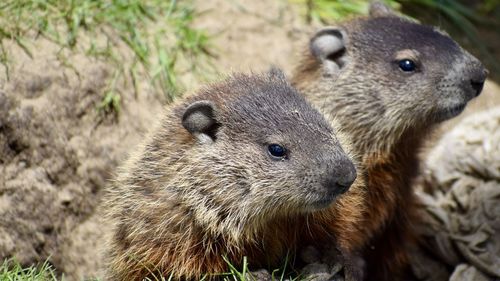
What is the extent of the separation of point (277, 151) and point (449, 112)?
1.74 m

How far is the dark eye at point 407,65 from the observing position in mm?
6281

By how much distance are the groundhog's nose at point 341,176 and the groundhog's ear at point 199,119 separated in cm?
80

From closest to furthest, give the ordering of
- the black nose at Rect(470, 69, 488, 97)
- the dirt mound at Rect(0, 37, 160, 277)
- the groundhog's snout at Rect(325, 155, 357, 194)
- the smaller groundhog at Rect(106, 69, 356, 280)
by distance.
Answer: the groundhog's snout at Rect(325, 155, 357, 194) → the smaller groundhog at Rect(106, 69, 356, 280) → the black nose at Rect(470, 69, 488, 97) → the dirt mound at Rect(0, 37, 160, 277)

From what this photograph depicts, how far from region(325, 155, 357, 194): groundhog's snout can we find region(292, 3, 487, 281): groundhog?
1.39 metres

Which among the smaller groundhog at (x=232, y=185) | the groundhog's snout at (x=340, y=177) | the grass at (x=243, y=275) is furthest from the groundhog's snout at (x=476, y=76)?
the grass at (x=243, y=275)

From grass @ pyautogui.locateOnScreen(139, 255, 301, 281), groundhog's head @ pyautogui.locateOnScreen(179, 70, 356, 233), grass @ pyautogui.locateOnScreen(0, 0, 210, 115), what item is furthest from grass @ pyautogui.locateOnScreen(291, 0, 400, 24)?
grass @ pyautogui.locateOnScreen(139, 255, 301, 281)

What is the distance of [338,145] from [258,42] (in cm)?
335

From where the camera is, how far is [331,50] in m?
6.57

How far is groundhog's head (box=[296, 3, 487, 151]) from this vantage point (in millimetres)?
6133

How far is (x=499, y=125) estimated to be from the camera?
23.6 ft

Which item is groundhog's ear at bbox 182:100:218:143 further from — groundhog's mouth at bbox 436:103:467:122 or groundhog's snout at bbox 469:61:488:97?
groundhog's snout at bbox 469:61:488:97

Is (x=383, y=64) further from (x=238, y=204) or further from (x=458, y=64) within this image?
(x=238, y=204)

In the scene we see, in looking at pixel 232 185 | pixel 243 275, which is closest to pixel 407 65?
pixel 232 185

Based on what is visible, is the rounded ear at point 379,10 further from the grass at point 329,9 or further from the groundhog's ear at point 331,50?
the grass at point 329,9
